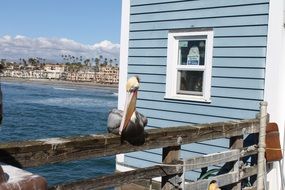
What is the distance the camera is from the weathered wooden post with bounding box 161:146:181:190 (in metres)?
3.78

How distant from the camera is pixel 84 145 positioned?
2.85 metres

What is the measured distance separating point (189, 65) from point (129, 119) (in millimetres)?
3571

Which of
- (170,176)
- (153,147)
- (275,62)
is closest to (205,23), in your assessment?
(275,62)

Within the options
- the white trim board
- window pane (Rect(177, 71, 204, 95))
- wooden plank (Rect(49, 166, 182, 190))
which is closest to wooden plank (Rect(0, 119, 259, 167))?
wooden plank (Rect(49, 166, 182, 190))

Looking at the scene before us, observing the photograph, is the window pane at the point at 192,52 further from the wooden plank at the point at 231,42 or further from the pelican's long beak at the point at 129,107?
the pelican's long beak at the point at 129,107

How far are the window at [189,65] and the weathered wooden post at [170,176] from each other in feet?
7.97

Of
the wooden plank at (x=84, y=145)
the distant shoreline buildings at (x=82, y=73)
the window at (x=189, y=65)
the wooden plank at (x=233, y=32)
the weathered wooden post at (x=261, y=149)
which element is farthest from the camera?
the distant shoreline buildings at (x=82, y=73)

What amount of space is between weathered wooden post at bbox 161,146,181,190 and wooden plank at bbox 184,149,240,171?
13 centimetres

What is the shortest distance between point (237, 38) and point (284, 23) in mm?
652

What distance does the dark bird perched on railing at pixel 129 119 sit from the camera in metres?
2.85

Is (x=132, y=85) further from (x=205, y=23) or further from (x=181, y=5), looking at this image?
(x=181, y=5)

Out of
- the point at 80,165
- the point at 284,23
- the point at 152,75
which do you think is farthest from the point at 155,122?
the point at 80,165

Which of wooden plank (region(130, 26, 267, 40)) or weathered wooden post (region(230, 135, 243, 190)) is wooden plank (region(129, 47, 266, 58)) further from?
weathered wooden post (region(230, 135, 243, 190))

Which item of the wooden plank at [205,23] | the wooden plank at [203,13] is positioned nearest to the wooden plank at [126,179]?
the wooden plank at [205,23]
